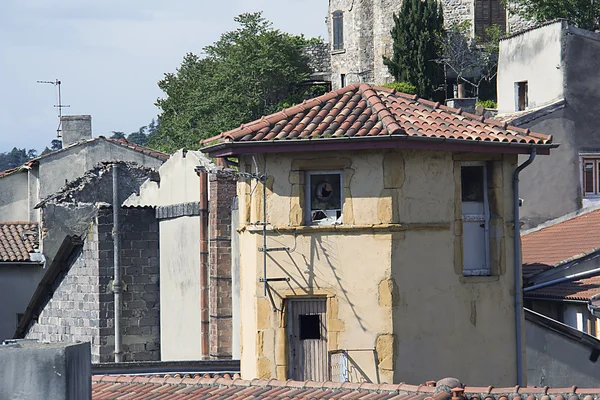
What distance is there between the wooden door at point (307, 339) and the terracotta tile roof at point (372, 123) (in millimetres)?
2619

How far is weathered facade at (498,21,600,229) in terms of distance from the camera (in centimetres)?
3219

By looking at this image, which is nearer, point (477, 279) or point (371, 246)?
point (371, 246)

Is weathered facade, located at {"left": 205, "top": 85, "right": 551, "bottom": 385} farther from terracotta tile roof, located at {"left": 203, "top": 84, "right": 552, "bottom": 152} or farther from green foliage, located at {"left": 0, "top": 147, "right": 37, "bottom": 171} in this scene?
green foliage, located at {"left": 0, "top": 147, "right": 37, "bottom": 171}

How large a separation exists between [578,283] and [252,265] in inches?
274

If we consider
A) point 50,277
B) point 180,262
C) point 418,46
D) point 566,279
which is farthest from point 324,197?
point 418,46

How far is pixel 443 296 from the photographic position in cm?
2156

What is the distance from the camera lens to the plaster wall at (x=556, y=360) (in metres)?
24.5

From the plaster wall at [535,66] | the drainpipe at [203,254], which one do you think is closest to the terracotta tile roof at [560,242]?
the plaster wall at [535,66]

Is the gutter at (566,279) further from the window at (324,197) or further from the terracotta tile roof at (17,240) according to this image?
the terracotta tile roof at (17,240)

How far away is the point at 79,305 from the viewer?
29.8 m

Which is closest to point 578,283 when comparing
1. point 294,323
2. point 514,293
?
point 514,293

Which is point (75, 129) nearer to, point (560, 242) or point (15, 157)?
point (560, 242)

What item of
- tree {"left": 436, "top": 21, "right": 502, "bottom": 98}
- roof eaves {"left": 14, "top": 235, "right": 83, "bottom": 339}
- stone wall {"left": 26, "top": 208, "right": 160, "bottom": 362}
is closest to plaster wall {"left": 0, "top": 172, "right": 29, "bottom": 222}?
roof eaves {"left": 14, "top": 235, "right": 83, "bottom": 339}

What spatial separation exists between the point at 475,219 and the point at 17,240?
819 inches
